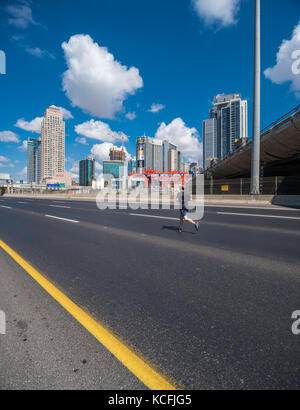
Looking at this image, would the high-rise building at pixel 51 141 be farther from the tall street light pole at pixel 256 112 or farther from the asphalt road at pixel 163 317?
the asphalt road at pixel 163 317

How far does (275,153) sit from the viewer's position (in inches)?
1076

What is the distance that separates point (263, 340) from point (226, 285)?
3.61 ft

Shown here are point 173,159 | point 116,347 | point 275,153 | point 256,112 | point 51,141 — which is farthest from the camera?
point 173,159

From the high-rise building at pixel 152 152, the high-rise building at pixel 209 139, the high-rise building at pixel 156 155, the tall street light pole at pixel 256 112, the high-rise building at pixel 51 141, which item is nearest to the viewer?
the tall street light pole at pixel 256 112

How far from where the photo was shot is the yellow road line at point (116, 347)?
4.80 ft

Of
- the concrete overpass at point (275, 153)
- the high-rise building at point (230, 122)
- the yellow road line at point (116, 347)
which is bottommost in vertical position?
the yellow road line at point (116, 347)

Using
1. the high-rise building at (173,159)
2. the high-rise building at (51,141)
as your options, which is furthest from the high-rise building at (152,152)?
the high-rise building at (51,141)

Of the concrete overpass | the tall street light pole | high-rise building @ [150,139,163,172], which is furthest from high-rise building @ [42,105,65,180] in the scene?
the tall street light pole

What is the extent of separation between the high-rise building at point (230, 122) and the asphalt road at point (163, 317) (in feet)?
298

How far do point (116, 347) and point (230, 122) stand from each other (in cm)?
10792

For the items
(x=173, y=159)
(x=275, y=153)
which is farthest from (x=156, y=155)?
(x=275, y=153)

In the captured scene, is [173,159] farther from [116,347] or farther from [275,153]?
[116,347]
